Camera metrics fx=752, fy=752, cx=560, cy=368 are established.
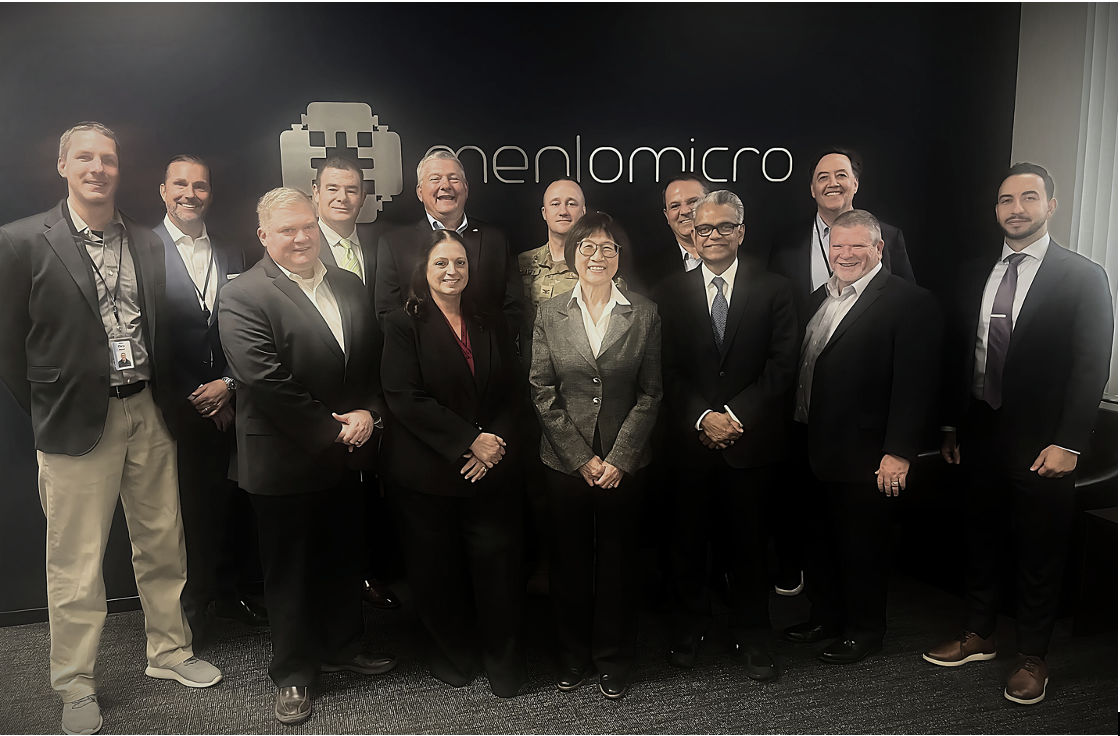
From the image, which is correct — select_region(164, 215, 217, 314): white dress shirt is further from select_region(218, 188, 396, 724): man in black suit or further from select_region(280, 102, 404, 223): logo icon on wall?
select_region(280, 102, 404, 223): logo icon on wall

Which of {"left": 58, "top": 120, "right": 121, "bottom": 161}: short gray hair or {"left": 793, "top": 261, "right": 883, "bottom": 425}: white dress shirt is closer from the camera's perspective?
{"left": 58, "top": 120, "right": 121, "bottom": 161}: short gray hair

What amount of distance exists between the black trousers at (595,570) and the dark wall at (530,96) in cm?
127

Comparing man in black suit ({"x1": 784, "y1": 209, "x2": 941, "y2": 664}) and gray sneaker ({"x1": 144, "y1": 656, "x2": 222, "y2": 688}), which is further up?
man in black suit ({"x1": 784, "y1": 209, "x2": 941, "y2": 664})

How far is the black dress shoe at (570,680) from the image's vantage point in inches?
106

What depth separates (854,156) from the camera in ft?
10.4

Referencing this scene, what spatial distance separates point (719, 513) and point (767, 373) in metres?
0.59

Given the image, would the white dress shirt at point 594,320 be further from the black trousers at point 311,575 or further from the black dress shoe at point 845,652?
the black dress shoe at point 845,652

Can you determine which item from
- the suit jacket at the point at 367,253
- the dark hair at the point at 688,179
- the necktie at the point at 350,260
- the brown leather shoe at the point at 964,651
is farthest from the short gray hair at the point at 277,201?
the brown leather shoe at the point at 964,651

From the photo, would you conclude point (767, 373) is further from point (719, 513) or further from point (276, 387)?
point (276, 387)

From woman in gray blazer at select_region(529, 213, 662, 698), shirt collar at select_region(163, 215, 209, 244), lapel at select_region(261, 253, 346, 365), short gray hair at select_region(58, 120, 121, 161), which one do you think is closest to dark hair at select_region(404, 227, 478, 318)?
lapel at select_region(261, 253, 346, 365)

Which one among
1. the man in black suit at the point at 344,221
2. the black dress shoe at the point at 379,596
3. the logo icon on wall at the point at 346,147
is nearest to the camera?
the man in black suit at the point at 344,221

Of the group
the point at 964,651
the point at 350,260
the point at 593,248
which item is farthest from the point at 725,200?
the point at 964,651

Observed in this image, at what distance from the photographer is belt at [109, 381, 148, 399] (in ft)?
8.43

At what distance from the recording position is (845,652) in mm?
2875
